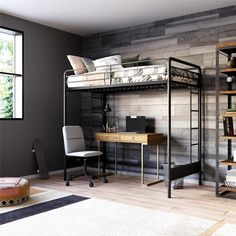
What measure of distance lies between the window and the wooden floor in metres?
1.26

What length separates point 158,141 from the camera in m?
4.98

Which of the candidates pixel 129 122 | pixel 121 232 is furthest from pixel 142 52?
pixel 121 232

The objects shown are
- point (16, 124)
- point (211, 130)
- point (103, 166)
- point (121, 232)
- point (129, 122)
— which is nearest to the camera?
point (121, 232)

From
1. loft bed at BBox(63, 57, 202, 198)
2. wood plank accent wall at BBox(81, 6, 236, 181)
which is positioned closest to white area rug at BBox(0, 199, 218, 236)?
loft bed at BBox(63, 57, 202, 198)

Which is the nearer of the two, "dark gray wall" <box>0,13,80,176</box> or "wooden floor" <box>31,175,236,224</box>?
"wooden floor" <box>31,175,236,224</box>

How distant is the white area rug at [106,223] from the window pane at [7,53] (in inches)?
108

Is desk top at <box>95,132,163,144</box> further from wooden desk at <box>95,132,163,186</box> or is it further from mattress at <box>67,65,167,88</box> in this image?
mattress at <box>67,65,167,88</box>

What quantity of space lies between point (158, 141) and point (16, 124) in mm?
2371

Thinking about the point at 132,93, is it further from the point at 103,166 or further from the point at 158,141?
the point at 103,166

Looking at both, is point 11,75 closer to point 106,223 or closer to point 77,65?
point 77,65

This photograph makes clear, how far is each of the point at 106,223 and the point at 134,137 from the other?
6.75 ft

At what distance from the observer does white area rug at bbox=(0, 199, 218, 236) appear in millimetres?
2770

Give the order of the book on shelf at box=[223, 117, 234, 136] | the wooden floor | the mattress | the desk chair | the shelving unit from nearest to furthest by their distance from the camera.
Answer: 1. the wooden floor
2. the shelving unit
3. the book on shelf at box=[223, 117, 234, 136]
4. the mattress
5. the desk chair

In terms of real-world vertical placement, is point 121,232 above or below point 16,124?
below
